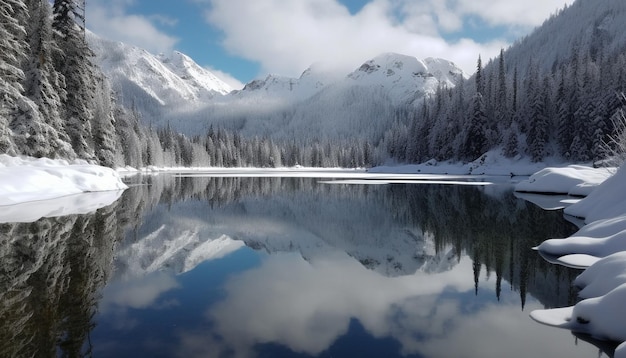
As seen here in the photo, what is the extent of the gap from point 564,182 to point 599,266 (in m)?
25.4

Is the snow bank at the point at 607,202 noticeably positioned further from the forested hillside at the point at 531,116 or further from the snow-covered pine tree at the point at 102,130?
the snow-covered pine tree at the point at 102,130

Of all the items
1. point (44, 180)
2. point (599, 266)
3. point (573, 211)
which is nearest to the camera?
point (599, 266)

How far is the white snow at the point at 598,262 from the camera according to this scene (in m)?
5.31

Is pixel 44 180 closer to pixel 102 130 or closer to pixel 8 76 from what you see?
pixel 8 76

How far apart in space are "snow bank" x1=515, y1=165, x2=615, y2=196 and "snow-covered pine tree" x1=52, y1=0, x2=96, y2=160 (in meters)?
39.9

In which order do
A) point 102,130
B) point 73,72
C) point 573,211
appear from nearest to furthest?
point 573,211, point 73,72, point 102,130

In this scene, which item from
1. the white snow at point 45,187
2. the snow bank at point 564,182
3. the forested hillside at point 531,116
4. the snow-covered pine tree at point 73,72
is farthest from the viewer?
the forested hillside at point 531,116

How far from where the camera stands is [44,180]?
2128cm

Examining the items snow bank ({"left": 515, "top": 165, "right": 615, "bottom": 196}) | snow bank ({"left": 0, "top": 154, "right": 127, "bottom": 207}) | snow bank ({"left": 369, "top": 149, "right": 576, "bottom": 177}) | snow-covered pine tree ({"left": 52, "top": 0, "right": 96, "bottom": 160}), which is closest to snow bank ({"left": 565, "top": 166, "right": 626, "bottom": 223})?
snow bank ({"left": 515, "top": 165, "right": 615, "bottom": 196})

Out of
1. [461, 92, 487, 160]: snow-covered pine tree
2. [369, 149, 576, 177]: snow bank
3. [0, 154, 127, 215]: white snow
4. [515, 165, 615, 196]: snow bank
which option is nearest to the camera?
[0, 154, 127, 215]: white snow

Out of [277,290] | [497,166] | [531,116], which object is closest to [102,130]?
[277,290]

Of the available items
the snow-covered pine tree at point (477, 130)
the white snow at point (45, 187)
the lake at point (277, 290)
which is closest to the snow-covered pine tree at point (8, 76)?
the white snow at point (45, 187)

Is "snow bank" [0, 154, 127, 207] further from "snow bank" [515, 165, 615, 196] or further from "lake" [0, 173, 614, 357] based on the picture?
"snow bank" [515, 165, 615, 196]

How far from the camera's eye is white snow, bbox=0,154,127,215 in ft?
53.5
